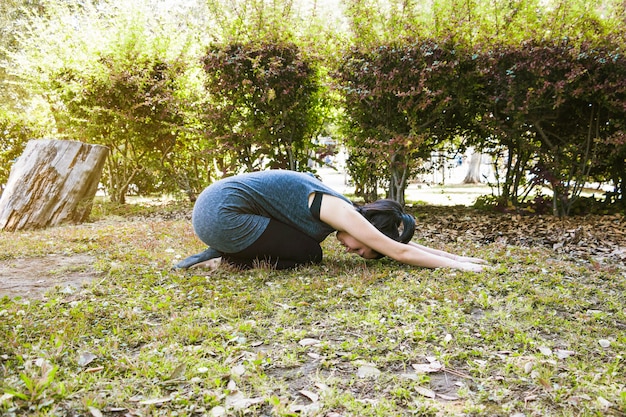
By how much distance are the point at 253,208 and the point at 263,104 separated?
13.7 ft

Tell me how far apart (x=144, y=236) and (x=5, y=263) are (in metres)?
1.64

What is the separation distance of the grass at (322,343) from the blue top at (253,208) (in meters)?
0.37

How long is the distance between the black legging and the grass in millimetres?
137

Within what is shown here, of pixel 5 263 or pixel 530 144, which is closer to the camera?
pixel 5 263

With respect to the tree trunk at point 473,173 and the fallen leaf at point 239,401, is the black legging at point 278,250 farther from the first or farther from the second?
the tree trunk at point 473,173

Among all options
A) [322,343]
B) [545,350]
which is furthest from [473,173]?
[322,343]

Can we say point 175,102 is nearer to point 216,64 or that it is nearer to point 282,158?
point 216,64

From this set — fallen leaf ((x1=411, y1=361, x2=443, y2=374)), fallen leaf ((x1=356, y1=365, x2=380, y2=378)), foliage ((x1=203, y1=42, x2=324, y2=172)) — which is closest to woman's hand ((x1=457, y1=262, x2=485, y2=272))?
fallen leaf ((x1=411, y1=361, x2=443, y2=374))

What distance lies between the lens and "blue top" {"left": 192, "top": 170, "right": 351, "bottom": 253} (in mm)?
3914

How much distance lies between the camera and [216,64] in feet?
24.7

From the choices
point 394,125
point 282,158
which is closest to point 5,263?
point 282,158

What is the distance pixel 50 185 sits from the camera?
7211 mm

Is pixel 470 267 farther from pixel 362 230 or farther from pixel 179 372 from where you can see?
pixel 179 372

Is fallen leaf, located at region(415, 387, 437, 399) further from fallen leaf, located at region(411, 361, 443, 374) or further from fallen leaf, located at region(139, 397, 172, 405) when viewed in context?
fallen leaf, located at region(139, 397, 172, 405)
